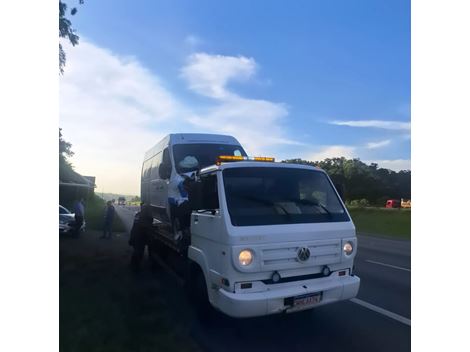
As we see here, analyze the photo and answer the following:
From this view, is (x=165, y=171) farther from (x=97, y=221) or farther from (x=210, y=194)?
(x=97, y=221)

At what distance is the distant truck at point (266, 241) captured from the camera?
14.0 ft

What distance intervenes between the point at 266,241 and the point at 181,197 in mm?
2802

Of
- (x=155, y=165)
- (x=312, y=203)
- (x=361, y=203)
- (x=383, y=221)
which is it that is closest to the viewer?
(x=312, y=203)

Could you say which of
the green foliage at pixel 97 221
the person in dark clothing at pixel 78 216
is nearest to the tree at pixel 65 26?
the person in dark clothing at pixel 78 216

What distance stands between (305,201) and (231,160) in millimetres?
1141

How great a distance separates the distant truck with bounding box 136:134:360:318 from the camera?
14.0 feet

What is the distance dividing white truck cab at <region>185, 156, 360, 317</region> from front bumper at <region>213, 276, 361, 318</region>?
10mm

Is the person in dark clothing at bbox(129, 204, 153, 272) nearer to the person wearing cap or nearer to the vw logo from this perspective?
the person wearing cap

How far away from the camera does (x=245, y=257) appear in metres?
4.26

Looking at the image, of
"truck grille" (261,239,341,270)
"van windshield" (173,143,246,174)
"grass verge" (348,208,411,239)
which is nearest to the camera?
"truck grille" (261,239,341,270)

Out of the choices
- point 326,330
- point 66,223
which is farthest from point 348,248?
point 66,223

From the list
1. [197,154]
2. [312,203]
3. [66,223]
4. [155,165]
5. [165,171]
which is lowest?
[66,223]

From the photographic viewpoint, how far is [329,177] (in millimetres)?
5426

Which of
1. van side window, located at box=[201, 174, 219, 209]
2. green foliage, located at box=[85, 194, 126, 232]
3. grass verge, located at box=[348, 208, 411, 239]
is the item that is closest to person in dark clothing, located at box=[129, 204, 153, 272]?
van side window, located at box=[201, 174, 219, 209]
